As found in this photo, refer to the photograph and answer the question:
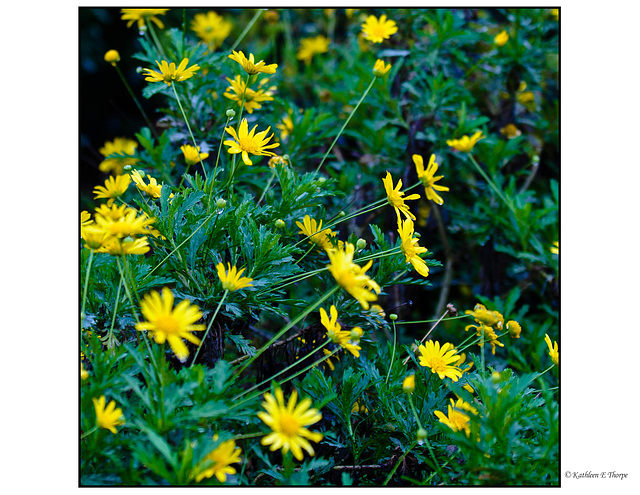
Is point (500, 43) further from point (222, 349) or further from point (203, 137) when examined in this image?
point (222, 349)

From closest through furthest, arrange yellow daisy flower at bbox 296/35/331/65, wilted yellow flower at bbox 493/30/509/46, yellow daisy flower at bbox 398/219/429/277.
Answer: yellow daisy flower at bbox 398/219/429/277, wilted yellow flower at bbox 493/30/509/46, yellow daisy flower at bbox 296/35/331/65

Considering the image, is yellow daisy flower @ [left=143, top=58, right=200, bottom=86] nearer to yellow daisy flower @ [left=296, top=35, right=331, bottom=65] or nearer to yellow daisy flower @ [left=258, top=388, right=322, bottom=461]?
yellow daisy flower @ [left=258, top=388, right=322, bottom=461]

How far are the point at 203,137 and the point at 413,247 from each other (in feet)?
2.36

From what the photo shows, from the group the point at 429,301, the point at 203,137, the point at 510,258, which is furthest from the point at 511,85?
the point at 203,137

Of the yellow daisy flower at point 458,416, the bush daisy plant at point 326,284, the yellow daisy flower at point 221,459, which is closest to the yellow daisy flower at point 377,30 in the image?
the bush daisy plant at point 326,284

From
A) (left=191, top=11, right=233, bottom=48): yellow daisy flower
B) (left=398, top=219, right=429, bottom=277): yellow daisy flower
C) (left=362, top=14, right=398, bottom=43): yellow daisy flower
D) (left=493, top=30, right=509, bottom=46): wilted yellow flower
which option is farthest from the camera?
(left=191, top=11, right=233, bottom=48): yellow daisy flower

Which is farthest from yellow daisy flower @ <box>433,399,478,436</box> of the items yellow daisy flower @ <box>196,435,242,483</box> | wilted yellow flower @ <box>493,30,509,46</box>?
wilted yellow flower @ <box>493,30,509,46</box>

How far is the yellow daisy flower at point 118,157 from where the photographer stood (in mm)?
1480

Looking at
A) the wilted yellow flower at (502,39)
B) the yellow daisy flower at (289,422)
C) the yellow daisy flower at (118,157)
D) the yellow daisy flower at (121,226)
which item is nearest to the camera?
the yellow daisy flower at (289,422)

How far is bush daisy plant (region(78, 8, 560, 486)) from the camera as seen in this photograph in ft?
2.87

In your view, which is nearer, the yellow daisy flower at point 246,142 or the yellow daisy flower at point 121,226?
the yellow daisy flower at point 121,226

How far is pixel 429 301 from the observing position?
6.71 feet

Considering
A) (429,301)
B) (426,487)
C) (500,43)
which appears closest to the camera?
(426,487)

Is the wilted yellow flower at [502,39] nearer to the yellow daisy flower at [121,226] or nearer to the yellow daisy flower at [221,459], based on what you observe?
the yellow daisy flower at [121,226]
